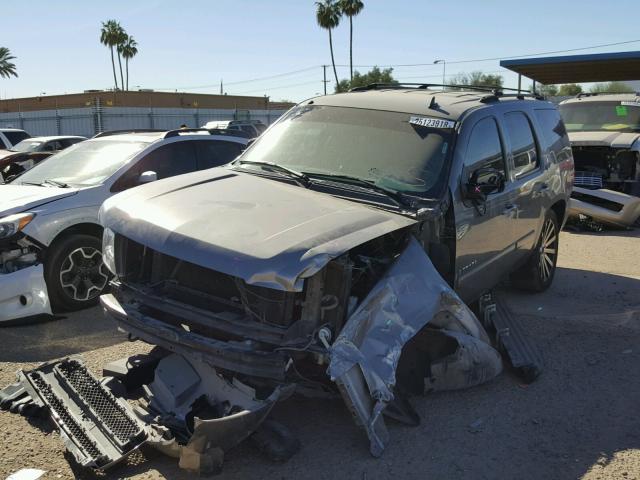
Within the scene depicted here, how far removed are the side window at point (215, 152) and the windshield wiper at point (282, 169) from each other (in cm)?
252

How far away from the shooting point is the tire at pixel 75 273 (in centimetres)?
575

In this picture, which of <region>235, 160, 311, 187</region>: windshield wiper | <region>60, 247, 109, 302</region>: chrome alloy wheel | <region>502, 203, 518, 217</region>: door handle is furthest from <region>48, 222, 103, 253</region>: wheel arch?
<region>502, 203, 518, 217</region>: door handle

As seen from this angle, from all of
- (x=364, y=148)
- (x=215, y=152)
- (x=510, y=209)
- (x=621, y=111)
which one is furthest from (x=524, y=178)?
(x=621, y=111)

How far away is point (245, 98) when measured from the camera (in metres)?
52.3

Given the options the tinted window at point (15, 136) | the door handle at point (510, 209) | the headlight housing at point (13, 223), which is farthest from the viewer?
the tinted window at point (15, 136)

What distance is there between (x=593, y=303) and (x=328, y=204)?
3968mm

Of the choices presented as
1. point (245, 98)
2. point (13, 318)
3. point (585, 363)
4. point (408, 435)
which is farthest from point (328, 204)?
point (245, 98)

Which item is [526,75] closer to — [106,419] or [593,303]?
[593,303]

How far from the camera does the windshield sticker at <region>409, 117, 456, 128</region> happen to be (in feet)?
15.2

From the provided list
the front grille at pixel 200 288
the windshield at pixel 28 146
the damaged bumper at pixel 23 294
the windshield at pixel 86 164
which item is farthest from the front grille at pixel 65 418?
the windshield at pixel 28 146

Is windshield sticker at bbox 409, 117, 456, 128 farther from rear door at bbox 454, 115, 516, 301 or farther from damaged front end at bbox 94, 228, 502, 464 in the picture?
damaged front end at bbox 94, 228, 502, 464

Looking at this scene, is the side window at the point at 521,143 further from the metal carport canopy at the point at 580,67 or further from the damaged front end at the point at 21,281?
the metal carport canopy at the point at 580,67

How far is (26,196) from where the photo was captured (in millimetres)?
5961

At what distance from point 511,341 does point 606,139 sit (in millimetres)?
7757
